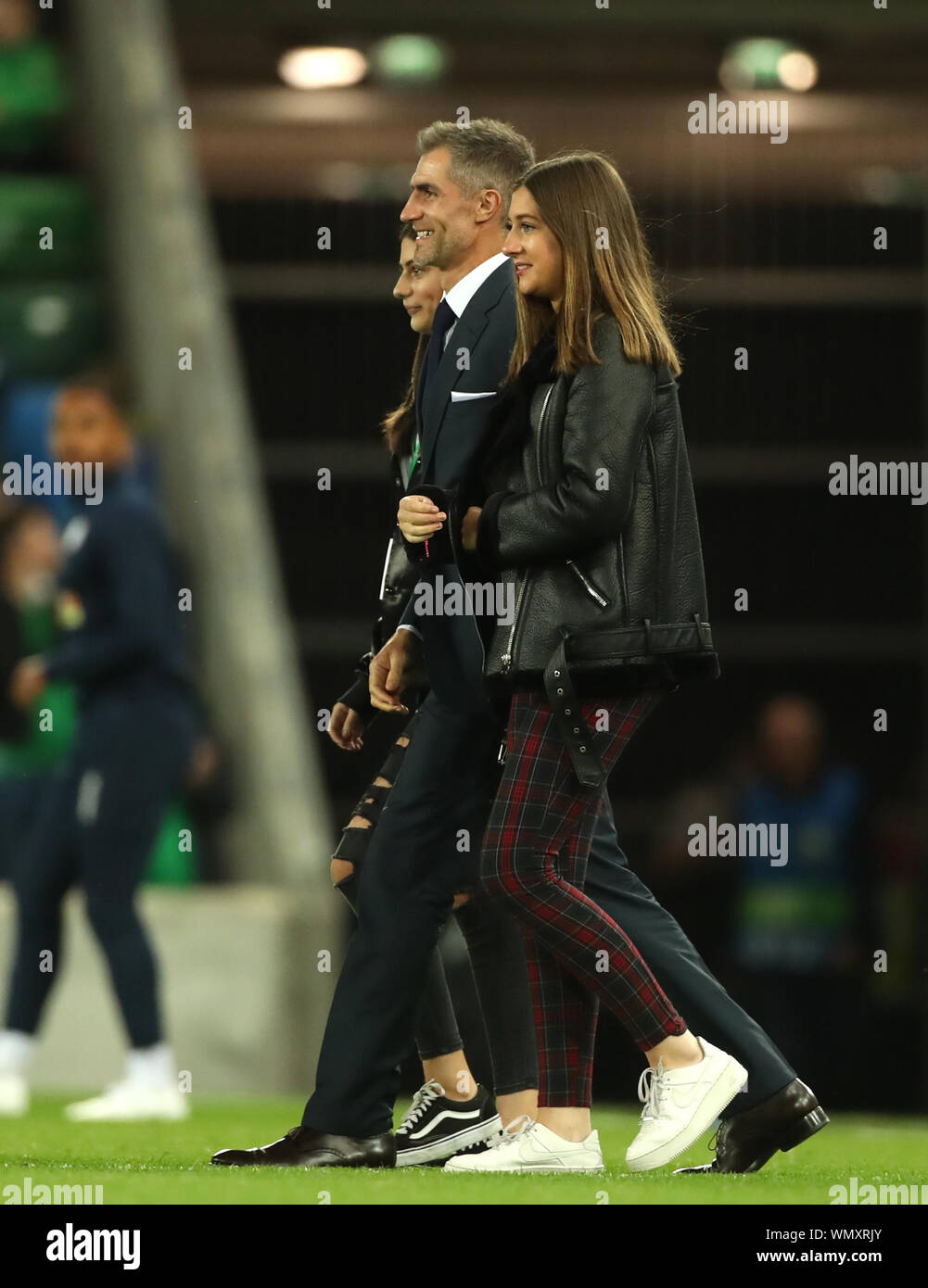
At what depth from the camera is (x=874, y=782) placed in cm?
990

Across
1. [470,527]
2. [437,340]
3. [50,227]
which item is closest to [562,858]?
[470,527]

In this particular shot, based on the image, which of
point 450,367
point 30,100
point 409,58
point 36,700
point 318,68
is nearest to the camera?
point 450,367

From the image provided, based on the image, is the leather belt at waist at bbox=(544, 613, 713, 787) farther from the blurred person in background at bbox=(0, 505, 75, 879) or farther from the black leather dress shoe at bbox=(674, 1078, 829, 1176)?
the blurred person in background at bbox=(0, 505, 75, 879)

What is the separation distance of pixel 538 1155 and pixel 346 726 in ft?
3.20

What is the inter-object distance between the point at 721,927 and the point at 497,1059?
14.3ft

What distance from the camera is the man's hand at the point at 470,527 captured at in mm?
4633

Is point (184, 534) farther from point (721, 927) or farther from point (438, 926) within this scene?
point (438, 926)

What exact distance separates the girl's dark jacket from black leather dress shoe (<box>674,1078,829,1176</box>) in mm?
724

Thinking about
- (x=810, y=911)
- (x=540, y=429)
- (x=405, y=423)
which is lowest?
(x=810, y=911)

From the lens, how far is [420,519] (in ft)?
15.0

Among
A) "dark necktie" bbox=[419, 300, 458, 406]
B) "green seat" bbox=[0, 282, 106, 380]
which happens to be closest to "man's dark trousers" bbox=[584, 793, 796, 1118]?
"dark necktie" bbox=[419, 300, 458, 406]

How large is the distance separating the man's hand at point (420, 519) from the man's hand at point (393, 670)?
1.07 ft

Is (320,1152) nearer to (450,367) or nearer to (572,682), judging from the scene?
(572,682)

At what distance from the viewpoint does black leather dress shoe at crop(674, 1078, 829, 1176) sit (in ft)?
15.3
